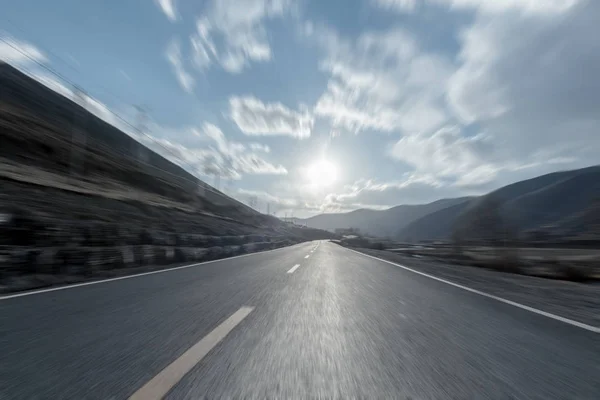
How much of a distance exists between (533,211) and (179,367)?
17556cm

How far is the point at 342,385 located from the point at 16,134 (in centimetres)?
3616

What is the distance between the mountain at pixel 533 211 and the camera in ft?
38.8

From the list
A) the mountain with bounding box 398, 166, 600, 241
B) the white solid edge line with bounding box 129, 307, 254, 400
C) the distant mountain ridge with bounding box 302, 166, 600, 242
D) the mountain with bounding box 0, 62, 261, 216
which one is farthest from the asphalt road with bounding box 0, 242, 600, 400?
the mountain with bounding box 0, 62, 261, 216

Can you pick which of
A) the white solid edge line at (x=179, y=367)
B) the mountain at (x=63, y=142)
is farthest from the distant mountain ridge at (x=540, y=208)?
the mountain at (x=63, y=142)

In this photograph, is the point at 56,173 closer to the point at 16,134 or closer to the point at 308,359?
the point at 16,134

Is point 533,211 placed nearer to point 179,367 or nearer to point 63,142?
point 63,142

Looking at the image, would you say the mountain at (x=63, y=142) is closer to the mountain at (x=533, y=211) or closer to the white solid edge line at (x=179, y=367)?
the white solid edge line at (x=179, y=367)

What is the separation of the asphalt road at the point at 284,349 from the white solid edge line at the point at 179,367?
0.04ft

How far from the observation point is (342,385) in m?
1.88

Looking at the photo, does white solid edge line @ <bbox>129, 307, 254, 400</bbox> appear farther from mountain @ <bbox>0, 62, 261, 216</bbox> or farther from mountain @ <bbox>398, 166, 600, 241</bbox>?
mountain @ <bbox>0, 62, 261, 216</bbox>

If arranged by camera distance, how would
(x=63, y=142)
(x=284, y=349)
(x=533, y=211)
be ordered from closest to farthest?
(x=284, y=349) < (x=63, y=142) < (x=533, y=211)

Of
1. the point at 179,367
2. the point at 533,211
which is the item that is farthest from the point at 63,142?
the point at 533,211

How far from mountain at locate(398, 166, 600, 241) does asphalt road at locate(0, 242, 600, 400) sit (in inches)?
386

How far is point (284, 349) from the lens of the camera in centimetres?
251
